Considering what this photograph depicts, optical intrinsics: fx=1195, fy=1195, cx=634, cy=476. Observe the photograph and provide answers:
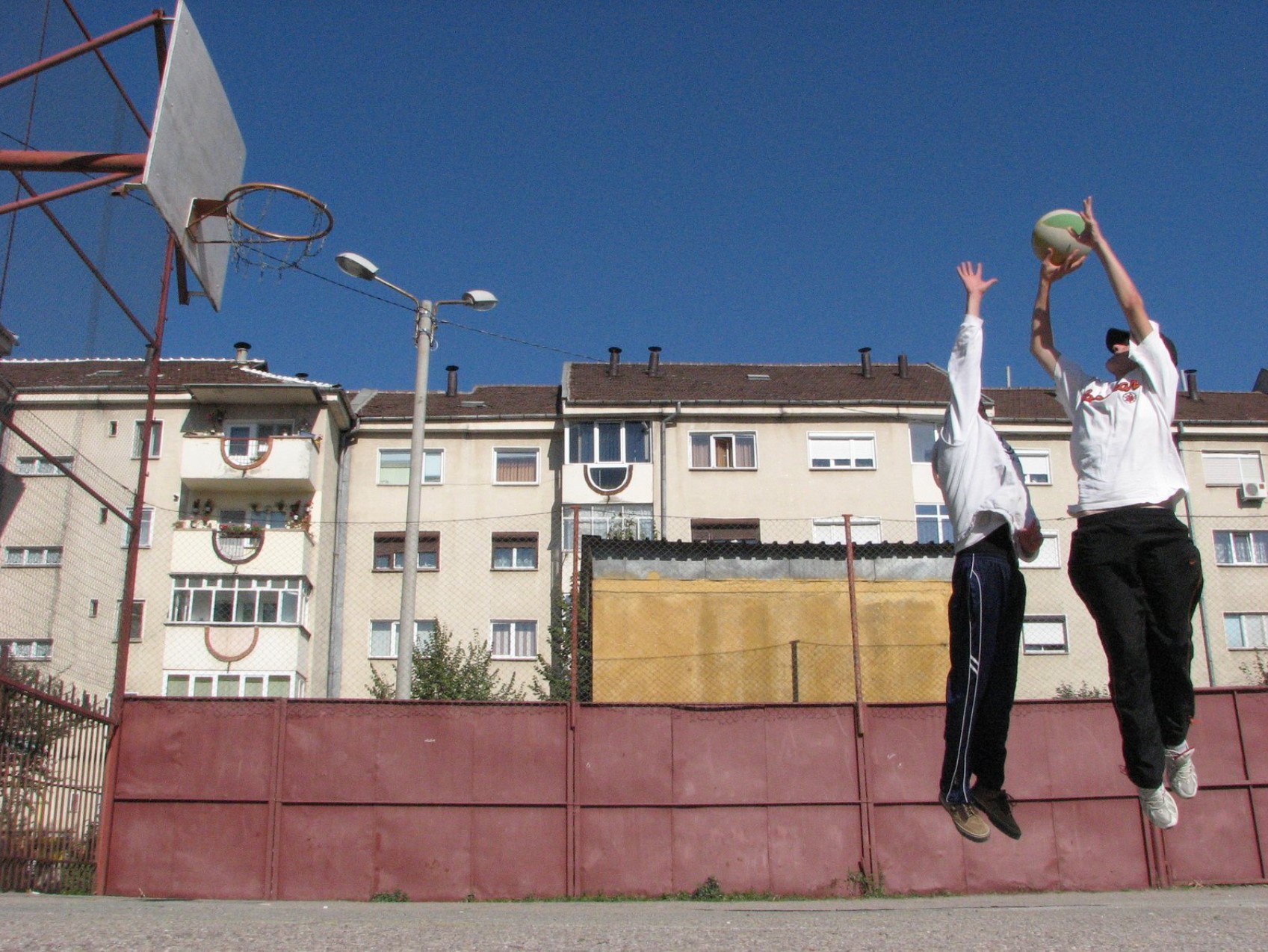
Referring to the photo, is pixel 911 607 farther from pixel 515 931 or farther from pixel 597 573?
pixel 515 931

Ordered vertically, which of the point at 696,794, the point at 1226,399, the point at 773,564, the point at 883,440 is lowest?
the point at 696,794

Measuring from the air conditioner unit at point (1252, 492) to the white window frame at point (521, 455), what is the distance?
21489 millimetres

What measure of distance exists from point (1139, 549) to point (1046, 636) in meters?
31.8

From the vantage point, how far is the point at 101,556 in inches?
512

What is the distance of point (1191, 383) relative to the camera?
4306 cm

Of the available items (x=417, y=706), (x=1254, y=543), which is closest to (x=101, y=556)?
(x=417, y=706)

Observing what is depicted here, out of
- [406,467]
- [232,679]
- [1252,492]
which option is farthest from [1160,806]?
[1252,492]

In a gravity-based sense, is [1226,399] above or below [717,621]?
above

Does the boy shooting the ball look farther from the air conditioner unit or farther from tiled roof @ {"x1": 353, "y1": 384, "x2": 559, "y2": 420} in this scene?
the air conditioner unit

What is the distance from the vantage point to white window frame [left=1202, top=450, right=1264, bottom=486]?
36719 millimetres

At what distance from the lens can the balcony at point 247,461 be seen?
113 ft

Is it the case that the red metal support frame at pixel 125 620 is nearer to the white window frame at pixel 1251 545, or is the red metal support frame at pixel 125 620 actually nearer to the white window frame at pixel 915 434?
the white window frame at pixel 915 434

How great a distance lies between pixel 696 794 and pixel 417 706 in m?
3.71

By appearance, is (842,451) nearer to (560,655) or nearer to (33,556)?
(560,655)
